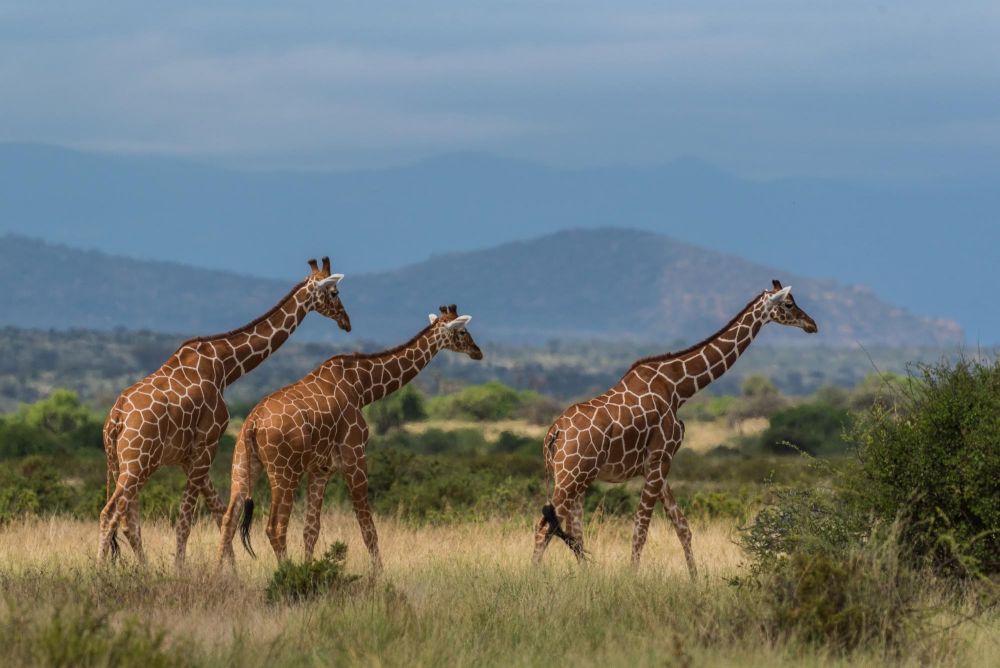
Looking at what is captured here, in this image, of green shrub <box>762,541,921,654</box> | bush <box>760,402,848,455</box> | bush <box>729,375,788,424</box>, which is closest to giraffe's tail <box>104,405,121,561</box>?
green shrub <box>762,541,921,654</box>

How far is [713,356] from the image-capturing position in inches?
592

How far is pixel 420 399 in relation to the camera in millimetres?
60500

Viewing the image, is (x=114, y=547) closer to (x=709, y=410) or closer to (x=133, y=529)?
(x=133, y=529)

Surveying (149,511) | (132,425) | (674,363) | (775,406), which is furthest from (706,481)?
(775,406)

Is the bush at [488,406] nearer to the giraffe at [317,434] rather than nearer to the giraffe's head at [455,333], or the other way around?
the giraffe's head at [455,333]

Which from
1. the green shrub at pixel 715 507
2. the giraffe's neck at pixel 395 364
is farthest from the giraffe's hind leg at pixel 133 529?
the green shrub at pixel 715 507

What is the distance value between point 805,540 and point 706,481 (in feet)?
73.8

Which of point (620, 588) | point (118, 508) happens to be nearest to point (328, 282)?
point (118, 508)

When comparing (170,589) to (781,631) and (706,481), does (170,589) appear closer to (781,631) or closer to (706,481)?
(781,631)

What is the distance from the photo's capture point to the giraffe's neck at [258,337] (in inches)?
566

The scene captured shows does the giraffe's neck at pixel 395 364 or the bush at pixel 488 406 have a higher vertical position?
the giraffe's neck at pixel 395 364

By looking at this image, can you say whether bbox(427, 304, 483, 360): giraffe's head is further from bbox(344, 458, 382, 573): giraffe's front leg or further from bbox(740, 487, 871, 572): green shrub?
bbox(740, 487, 871, 572): green shrub

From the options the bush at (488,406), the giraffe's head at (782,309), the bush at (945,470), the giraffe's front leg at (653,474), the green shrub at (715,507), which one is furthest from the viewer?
the bush at (488,406)

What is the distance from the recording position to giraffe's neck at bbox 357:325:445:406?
14656mm
